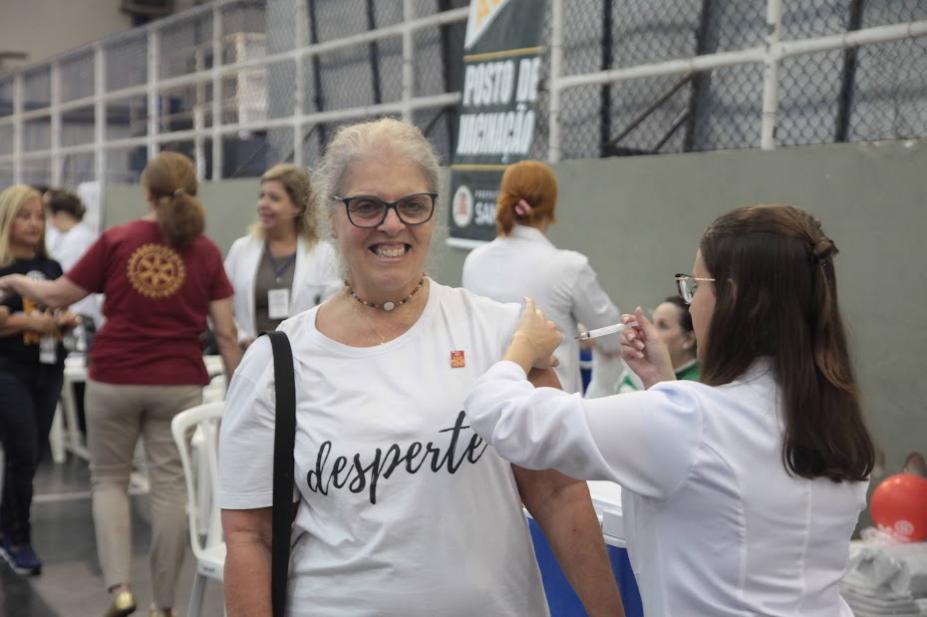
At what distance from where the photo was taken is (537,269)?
4637mm

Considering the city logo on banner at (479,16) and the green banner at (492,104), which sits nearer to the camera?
the green banner at (492,104)

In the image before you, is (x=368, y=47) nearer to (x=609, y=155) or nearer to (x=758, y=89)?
(x=609, y=155)

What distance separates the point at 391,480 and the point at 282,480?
188mm

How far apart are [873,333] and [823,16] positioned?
1469mm

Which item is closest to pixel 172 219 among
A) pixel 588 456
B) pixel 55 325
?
pixel 55 325

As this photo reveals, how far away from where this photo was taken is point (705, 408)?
1.66 metres

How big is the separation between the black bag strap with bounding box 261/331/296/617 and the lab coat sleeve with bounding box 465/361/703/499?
1.13ft

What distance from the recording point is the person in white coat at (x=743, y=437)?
165 centimetres

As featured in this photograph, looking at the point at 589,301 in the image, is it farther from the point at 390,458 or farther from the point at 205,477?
the point at 390,458

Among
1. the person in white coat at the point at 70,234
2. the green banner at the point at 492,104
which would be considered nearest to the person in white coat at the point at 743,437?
the green banner at the point at 492,104

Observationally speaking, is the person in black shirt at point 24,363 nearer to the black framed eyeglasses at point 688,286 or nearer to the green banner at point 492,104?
the green banner at point 492,104

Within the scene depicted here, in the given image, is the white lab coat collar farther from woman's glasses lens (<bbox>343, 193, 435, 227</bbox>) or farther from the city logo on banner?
woman's glasses lens (<bbox>343, 193, 435, 227</bbox>)

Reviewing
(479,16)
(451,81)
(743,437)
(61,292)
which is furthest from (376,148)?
(451,81)

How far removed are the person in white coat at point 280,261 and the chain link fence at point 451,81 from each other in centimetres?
206
